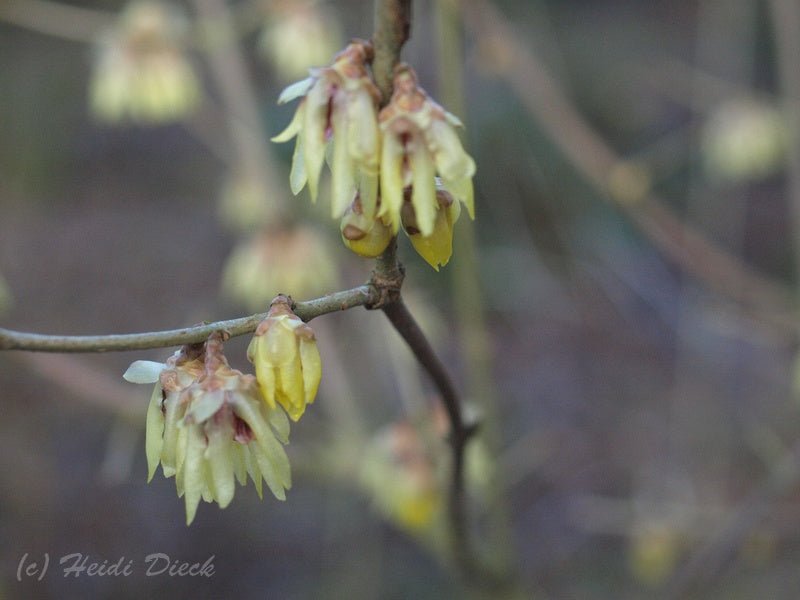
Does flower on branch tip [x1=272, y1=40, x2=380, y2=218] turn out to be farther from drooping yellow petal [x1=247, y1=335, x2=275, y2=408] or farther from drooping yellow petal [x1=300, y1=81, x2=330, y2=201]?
drooping yellow petal [x1=247, y1=335, x2=275, y2=408]

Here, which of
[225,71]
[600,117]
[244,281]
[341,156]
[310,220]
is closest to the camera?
[341,156]

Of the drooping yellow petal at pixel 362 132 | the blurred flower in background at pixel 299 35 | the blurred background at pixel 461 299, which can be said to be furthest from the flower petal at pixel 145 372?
the blurred flower in background at pixel 299 35

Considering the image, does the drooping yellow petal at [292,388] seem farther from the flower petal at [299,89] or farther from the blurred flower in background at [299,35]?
the blurred flower in background at [299,35]

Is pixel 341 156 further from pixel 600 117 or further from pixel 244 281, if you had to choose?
pixel 600 117

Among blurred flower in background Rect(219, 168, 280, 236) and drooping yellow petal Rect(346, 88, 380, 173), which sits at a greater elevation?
drooping yellow petal Rect(346, 88, 380, 173)

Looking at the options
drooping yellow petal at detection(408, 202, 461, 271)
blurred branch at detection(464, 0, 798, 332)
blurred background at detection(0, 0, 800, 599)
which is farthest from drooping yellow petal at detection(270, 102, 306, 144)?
blurred branch at detection(464, 0, 798, 332)

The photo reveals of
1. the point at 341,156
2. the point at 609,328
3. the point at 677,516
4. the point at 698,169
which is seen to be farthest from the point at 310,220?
the point at 698,169

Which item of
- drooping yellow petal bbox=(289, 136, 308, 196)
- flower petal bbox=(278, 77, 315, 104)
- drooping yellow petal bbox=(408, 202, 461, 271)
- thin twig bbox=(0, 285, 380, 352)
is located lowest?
thin twig bbox=(0, 285, 380, 352)

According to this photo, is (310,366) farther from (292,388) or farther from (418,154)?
(418,154)
